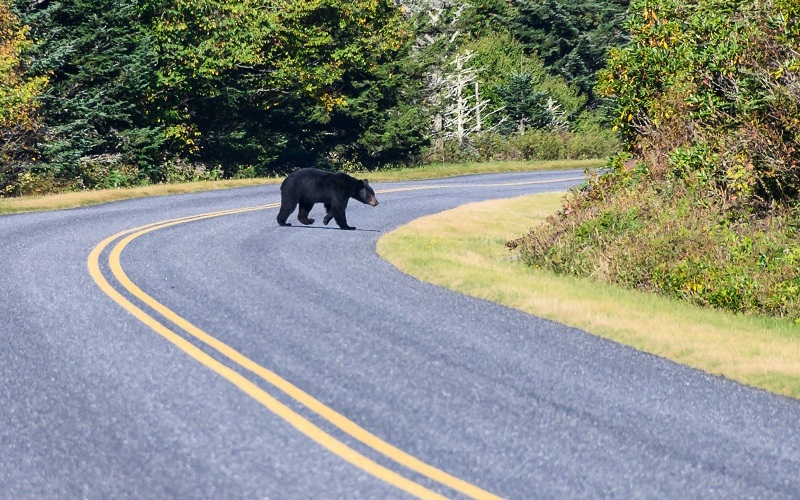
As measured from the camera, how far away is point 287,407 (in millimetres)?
7977

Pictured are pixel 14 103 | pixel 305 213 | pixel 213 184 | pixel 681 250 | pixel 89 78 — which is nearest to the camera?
pixel 681 250

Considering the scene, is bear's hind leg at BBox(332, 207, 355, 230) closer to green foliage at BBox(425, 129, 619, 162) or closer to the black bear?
the black bear

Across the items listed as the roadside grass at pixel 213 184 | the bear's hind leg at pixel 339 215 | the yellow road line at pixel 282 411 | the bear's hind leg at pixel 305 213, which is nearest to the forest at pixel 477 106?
the roadside grass at pixel 213 184

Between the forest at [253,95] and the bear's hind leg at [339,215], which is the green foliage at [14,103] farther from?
the bear's hind leg at [339,215]

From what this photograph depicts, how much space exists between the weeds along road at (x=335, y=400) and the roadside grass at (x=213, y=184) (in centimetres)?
1056

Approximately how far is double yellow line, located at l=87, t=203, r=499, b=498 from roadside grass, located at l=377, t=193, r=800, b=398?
3.89 meters

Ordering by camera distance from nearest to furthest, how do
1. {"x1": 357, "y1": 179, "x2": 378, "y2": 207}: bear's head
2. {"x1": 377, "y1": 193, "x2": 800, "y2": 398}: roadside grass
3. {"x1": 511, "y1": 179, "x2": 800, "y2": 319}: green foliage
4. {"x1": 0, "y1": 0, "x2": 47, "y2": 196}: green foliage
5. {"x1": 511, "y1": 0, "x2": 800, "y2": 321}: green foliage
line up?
{"x1": 377, "y1": 193, "x2": 800, "y2": 398}: roadside grass
{"x1": 511, "y1": 179, "x2": 800, "y2": 319}: green foliage
{"x1": 511, "y1": 0, "x2": 800, "y2": 321}: green foliage
{"x1": 357, "y1": 179, "x2": 378, "y2": 207}: bear's head
{"x1": 0, "y1": 0, "x2": 47, "y2": 196}: green foliage

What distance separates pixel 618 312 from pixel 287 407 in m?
5.66

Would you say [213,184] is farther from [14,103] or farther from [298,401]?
[298,401]

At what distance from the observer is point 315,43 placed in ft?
129

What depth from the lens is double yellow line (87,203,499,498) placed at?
660cm

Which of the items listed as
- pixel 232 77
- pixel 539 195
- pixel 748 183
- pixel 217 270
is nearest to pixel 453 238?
pixel 748 183

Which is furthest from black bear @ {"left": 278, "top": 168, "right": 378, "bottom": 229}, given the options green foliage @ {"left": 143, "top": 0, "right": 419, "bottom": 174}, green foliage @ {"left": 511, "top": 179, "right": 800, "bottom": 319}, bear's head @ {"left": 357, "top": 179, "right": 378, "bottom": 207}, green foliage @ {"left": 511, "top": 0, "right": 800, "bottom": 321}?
green foliage @ {"left": 143, "top": 0, "right": 419, "bottom": 174}

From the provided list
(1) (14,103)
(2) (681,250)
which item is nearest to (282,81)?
(1) (14,103)
